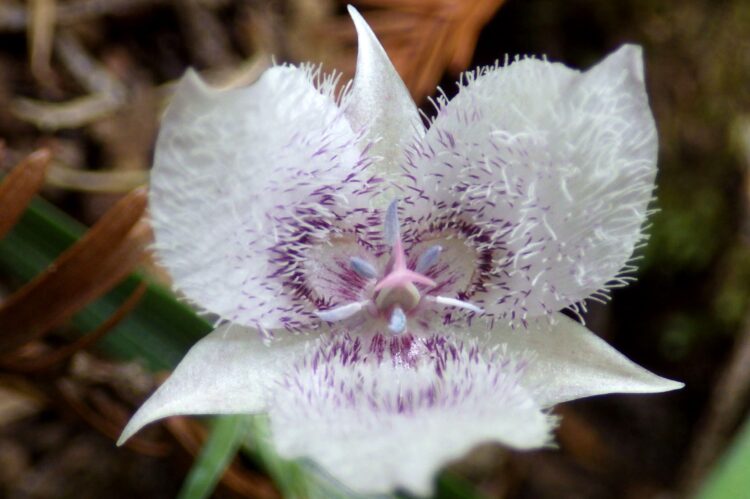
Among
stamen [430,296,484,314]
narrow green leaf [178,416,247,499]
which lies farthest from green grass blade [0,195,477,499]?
stamen [430,296,484,314]

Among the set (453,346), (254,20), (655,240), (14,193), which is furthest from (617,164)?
(254,20)

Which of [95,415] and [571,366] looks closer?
[571,366]

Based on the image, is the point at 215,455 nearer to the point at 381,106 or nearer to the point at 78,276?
the point at 78,276

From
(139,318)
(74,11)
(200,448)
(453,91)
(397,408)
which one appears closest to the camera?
(397,408)

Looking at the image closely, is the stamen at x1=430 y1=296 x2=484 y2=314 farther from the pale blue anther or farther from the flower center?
the pale blue anther

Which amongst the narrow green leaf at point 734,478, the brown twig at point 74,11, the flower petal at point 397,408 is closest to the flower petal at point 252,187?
the flower petal at point 397,408

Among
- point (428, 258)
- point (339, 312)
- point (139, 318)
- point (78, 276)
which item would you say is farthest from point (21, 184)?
point (428, 258)
